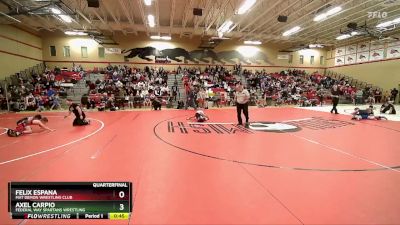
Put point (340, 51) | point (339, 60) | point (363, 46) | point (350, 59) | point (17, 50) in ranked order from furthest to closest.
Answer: point (339, 60) → point (340, 51) → point (350, 59) → point (363, 46) → point (17, 50)

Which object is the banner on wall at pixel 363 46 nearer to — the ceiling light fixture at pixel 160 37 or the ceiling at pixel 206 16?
the ceiling at pixel 206 16

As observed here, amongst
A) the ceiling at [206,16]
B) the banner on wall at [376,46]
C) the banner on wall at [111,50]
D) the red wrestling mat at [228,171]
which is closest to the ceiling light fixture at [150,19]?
the ceiling at [206,16]

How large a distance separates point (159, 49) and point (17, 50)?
39.2ft

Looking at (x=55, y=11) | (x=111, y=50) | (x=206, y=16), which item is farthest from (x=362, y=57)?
(x=55, y=11)

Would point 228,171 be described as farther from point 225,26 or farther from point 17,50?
point 17,50

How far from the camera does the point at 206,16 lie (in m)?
18.9

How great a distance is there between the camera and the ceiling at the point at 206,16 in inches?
581

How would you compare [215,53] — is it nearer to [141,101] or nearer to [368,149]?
[141,101]

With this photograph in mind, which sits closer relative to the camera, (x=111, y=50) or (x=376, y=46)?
(x=376, y=46)

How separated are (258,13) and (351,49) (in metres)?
15.2

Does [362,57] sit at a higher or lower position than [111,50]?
lower

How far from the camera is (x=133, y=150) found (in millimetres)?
5219
